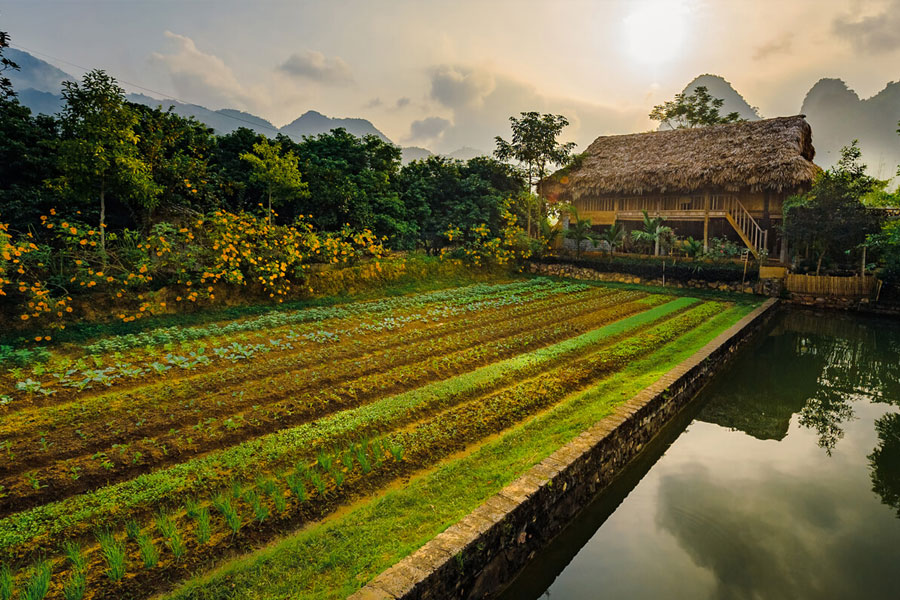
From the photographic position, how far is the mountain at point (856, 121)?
375 feet

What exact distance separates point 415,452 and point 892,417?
27.1ft

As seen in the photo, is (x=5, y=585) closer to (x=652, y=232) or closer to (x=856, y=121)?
(x=652, y=232)

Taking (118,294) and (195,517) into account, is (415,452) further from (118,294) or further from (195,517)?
(118,294)

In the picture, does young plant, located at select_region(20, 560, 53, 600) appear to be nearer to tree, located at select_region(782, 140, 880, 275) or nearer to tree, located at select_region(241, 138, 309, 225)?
tree, located at select_region(241, 138, 309, 225)

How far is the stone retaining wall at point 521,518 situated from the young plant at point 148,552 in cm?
167

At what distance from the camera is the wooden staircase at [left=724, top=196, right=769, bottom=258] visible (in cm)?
2010

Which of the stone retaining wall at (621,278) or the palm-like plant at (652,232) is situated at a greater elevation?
the palm-like plant at (652,232)

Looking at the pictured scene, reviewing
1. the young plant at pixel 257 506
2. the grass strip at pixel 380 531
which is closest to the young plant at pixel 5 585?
the grass strip at pixel 380 531

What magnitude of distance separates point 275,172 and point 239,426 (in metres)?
10.00

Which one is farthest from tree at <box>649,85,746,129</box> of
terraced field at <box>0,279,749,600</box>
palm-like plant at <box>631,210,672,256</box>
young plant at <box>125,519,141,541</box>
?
young plant at <box>125,519,141,541</box>

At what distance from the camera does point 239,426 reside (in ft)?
17.3

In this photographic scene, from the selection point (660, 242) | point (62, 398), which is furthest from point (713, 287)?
point (62, 398)

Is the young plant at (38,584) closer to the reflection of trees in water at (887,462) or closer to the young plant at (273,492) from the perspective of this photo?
the young plant at (273,492)

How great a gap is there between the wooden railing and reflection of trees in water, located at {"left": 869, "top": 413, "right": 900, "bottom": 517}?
10.3m
